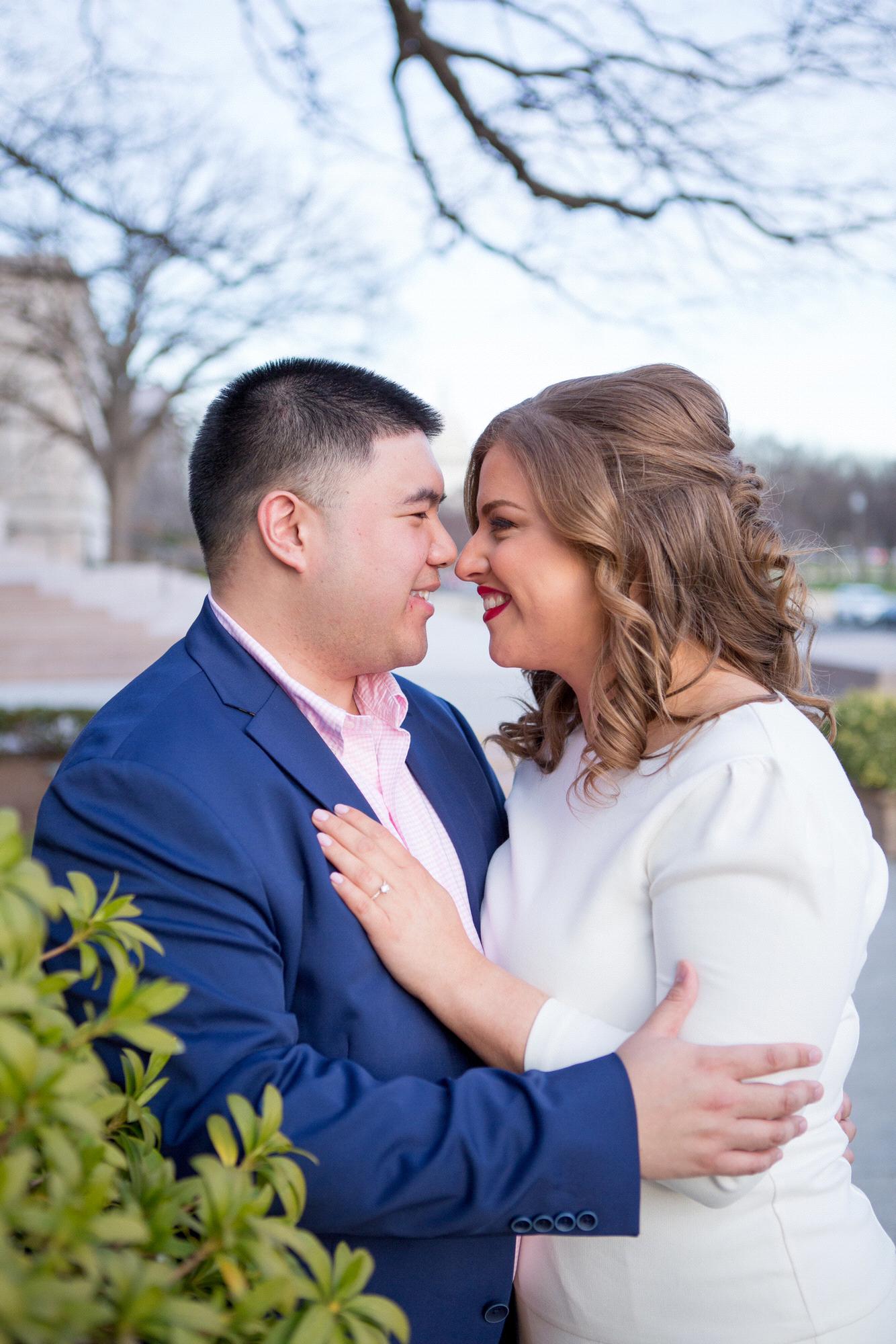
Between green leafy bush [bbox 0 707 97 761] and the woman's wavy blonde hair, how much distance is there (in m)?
8.52

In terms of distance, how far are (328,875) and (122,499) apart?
990 inches

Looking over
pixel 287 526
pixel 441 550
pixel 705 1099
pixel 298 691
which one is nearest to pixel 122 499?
pixel 441 550

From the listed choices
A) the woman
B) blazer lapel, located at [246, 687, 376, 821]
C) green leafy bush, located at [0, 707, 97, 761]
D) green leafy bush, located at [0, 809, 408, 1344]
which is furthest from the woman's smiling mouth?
green leafy bush, located at [0, 707, 97, 761]

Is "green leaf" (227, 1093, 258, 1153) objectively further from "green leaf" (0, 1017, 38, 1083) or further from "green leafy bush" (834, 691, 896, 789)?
"green leafy bush" (834, 691, 896, 789)

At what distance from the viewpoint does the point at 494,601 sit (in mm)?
2543

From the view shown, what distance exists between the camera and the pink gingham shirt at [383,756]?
234 cm

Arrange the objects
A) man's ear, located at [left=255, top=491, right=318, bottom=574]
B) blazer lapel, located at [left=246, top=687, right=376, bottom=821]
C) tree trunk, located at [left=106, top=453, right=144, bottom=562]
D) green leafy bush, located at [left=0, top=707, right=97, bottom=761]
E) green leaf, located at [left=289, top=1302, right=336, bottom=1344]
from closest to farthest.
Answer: green leaf, located at [left=289, top=1302, right=336, bottom=1344], blazer lapel, located at [left=246, top=687, right=376, bottom=821], man's ear, located at [left=255, top=491, right=318, bottom=574], green leafy bush, located at [left=0, top=707, right=97, bottom=761], tree trunk, located at [left=106, top=453, right=144, bottom=562]

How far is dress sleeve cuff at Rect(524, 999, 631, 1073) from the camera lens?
6.51 feet

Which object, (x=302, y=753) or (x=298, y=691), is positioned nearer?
(x=302, y=753)

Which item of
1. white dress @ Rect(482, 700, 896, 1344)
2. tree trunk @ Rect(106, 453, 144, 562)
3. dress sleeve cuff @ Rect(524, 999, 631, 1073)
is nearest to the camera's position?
white dress @ Rect(482, 700, 896, 1344)

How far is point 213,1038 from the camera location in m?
1.73

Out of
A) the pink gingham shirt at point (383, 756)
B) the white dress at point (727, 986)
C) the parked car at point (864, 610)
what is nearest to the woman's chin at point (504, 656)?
the pink gingham shirt at point (383, 756)

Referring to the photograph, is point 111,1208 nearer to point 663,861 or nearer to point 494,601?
point 663,861

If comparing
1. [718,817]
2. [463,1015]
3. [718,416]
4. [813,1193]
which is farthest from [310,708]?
[813,1193]
